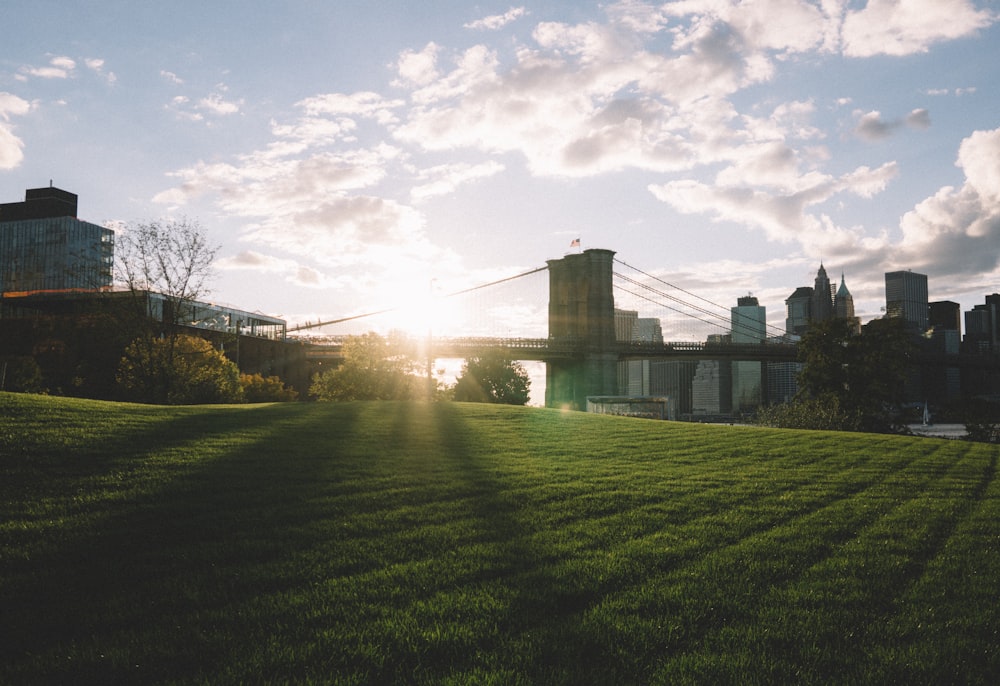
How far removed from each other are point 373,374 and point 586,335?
39.7 meters

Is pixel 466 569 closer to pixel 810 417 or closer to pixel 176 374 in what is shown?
pixel 810 417

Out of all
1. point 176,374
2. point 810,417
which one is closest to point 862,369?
point 810,417

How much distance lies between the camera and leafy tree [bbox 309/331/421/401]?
43281mm

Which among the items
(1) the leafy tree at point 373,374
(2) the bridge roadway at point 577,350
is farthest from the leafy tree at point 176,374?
(2) the bridge roadway at point 577,350

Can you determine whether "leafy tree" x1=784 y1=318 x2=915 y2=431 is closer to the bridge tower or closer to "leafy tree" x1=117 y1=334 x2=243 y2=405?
the bridge tower

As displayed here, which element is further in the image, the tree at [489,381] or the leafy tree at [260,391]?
the tree at [489,381]

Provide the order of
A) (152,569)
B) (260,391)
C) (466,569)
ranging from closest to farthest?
(152,569) → (466,569) → (260,391)

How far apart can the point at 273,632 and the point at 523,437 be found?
14688 mm

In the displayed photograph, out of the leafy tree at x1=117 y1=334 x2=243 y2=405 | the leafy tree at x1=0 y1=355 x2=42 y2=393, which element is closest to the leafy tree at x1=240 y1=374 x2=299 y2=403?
the leafy tree at x1=117 y1=334 x2=243 y2=405

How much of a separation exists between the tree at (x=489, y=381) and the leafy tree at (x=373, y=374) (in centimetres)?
3237

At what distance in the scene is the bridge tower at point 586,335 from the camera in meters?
76.1

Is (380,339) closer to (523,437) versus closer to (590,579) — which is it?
(523,437)

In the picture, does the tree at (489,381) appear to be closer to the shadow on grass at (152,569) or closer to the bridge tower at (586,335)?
the bridge tower at (586,335)

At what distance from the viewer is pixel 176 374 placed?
128 feet
